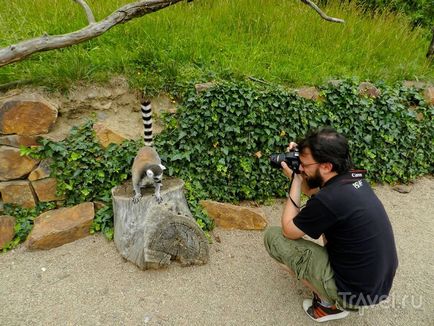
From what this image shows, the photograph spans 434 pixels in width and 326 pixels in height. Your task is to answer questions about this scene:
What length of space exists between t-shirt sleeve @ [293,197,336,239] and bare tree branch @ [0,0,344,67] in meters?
2.55

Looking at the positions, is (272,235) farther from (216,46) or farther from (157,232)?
(216,46)

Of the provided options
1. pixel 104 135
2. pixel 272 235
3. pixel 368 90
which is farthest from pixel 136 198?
pixel 368 90

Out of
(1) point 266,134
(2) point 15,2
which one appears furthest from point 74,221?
(2) point 15,2

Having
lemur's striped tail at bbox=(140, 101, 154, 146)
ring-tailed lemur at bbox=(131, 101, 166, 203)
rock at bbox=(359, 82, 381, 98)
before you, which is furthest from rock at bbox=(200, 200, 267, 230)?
rock at bbox=(359, 82, 381, 98)

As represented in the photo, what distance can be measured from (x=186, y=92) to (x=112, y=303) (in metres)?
2.07

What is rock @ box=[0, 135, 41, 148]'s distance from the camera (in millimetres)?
3112

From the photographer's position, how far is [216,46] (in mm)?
4363

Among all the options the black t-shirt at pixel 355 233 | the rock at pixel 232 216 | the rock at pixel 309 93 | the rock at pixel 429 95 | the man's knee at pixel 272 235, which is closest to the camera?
the black t-shirt at pixel 355 233

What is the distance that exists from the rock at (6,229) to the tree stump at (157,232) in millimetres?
928

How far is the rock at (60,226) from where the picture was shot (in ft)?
9.99

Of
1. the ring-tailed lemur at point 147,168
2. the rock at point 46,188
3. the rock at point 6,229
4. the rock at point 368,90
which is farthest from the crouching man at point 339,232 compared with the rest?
the rock at point 6,229

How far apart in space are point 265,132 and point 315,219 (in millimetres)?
1655

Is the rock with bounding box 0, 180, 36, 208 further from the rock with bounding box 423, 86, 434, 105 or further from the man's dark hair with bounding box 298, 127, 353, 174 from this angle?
the rock with bounding box 423, 86, 434, 105

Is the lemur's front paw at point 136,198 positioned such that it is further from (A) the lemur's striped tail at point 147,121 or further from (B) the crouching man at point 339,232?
(B) the crouching man at point 339,232
